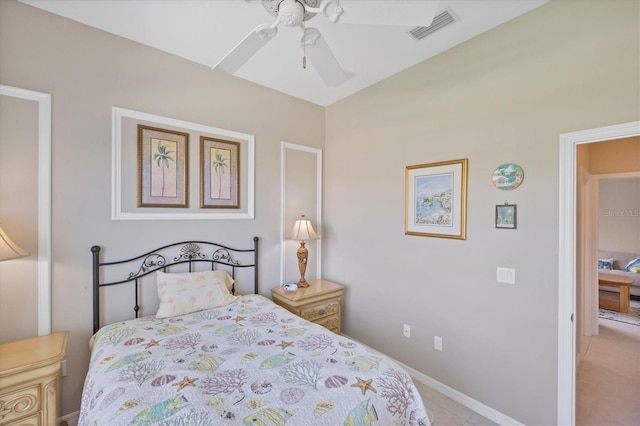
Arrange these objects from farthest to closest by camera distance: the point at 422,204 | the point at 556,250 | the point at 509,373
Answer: the point at 422,204, the point at 509,373, the point at 556,250

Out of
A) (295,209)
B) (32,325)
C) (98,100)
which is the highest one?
(98,100)

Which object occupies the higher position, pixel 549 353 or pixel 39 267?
pixel 39 267

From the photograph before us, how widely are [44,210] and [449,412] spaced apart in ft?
11.1

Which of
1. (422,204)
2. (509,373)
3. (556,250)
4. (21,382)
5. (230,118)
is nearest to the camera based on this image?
(21,382)

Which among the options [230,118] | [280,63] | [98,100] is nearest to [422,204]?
[280,63]

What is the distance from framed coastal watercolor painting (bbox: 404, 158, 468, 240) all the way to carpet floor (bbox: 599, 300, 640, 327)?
13.1 ft

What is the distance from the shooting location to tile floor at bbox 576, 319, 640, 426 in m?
2.15

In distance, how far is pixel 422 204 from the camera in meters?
2.56

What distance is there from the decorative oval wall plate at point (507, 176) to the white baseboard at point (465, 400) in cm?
171

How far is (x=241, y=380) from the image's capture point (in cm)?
133

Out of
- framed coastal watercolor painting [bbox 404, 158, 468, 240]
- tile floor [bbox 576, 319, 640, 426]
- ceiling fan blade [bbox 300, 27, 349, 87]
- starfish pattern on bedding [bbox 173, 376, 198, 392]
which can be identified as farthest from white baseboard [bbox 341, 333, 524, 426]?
ceiling fan blade [bbox 300, 27, 349, 87]

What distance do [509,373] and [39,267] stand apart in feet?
11.3

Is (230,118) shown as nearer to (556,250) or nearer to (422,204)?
(422,204)

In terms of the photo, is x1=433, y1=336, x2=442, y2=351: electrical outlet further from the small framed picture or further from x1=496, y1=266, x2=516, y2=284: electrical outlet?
the small framed picture
